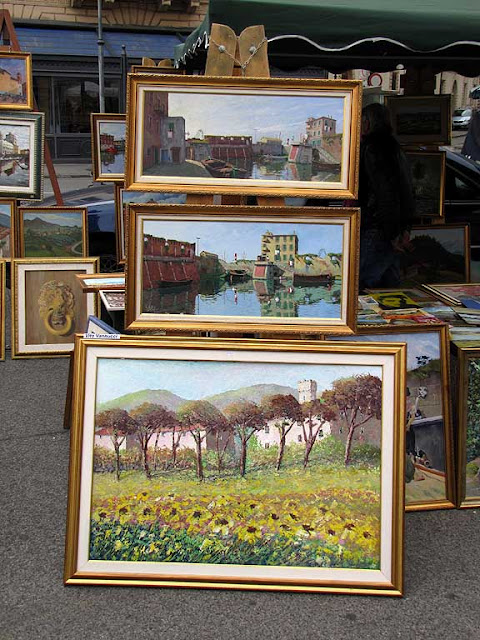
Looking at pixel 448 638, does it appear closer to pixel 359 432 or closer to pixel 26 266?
pixel 359 432

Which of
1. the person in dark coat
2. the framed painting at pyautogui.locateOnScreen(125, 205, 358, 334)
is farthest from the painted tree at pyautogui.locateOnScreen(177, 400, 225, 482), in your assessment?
the person in dark coat

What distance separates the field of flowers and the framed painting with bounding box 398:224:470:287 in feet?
8.73

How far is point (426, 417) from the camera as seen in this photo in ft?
10.8

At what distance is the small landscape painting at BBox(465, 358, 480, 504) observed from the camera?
326 cm

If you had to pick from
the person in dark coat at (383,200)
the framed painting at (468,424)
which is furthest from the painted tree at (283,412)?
the person in dark coat at (383,200)

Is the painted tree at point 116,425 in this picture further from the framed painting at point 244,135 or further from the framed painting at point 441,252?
the framed painting at point 441,252

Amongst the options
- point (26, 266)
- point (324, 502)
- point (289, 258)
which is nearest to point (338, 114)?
point (289, 258)

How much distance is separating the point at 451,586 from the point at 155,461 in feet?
3.84

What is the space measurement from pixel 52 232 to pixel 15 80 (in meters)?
1.12

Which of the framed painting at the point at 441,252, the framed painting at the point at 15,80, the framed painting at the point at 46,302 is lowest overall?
the framed painting at the point at 46,302

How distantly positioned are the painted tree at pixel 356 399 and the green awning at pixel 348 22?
180 centimetres

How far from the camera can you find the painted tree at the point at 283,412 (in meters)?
2.71

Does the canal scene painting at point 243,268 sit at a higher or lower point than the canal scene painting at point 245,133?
lower

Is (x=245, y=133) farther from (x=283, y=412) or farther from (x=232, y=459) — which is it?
(x=232, y=459)
